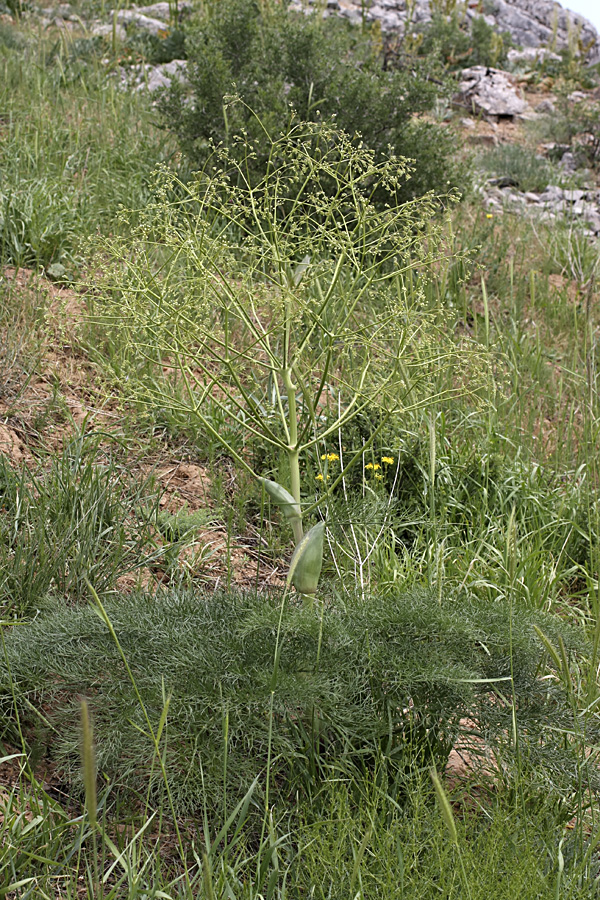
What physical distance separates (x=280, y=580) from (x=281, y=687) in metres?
1.22

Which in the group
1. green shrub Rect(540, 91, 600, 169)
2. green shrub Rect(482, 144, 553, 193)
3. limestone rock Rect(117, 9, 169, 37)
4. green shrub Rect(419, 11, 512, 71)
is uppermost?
green shrub Rect(419, 11, 512, 71)

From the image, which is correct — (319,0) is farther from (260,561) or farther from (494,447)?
(260,561)

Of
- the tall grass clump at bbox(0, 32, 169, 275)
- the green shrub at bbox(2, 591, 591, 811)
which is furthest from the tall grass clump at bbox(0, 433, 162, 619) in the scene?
the tall grass clump at bbox(0, 32, 169, 275)

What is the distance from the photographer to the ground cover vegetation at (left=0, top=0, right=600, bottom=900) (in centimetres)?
162

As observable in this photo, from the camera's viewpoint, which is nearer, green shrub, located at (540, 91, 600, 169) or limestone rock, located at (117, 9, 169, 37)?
limestone rock, located at (117, 9, 169, 37)

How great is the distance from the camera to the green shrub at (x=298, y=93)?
17.3ft

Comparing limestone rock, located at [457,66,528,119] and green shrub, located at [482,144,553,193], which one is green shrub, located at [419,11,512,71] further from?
green shrub, located at [482,144,553,193]

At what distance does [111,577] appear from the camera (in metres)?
2.42

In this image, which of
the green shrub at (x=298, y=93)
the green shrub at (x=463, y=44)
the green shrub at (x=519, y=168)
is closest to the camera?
the green shrub at (x=298, y=93)

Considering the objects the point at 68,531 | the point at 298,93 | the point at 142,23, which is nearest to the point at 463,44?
the point at 142,23

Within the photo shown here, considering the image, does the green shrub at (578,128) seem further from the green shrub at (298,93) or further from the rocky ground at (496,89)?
the green shrub at (298,93)

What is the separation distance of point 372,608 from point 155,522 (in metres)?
1.12

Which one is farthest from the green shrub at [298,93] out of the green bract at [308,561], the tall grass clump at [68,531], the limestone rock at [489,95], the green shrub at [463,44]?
the green shrub at [463,44]

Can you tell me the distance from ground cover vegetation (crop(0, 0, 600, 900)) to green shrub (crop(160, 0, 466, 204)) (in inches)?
30.1
